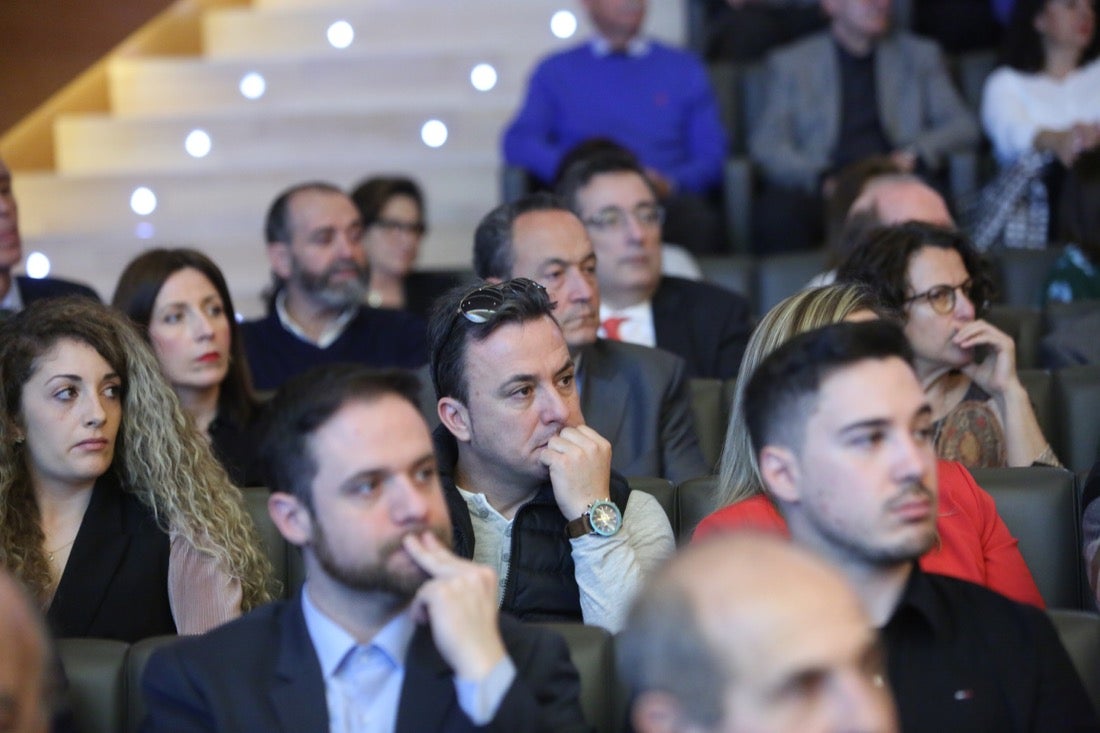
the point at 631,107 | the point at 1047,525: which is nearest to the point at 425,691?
the point at 1047,525

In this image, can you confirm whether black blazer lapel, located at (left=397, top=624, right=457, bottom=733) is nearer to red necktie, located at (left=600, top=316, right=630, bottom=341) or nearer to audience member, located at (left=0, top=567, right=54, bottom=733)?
audience member, located at (left=0, top=567, right=54, bottom=733)

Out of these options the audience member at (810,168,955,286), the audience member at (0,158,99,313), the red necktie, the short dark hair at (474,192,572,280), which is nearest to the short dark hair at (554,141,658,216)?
the red necktie

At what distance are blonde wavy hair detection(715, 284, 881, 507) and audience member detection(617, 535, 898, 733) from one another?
0.71m

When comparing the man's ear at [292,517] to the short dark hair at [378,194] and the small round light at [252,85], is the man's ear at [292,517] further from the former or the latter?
the small round light at [252,85]

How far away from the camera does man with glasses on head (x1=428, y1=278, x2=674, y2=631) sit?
2.18 meters

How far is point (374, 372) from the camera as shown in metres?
1.78

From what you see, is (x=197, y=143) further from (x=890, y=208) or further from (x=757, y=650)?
(x=757, y=650)

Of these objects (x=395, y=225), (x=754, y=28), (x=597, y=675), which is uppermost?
(x=754, y=28)

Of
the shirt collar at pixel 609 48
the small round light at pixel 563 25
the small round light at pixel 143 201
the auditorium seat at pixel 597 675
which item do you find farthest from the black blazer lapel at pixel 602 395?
the small round light at pixel 563 25

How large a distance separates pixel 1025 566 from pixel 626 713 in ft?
2.20

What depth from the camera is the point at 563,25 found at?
5562 millimetres

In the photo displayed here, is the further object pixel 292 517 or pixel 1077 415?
pixel 1077 415

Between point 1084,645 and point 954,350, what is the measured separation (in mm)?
1080

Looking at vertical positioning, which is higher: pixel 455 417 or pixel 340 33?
pixel 340 33
